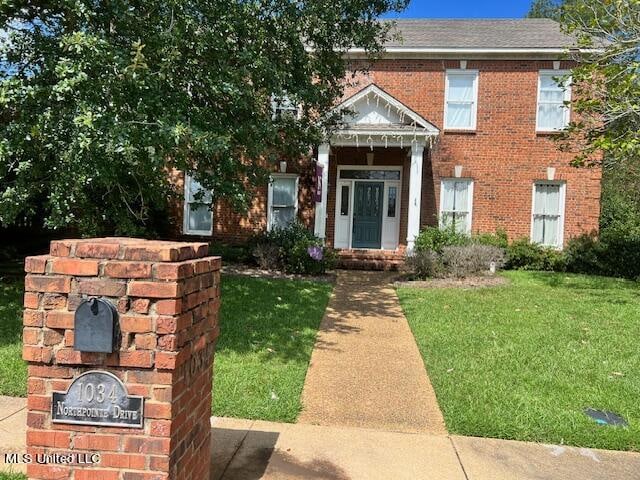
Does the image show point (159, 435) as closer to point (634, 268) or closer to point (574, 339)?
point (574, 339)

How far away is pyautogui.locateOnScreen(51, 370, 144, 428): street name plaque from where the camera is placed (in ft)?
6.94

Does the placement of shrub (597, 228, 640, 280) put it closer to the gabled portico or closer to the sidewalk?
the gabled portico

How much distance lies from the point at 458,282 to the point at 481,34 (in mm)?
9250

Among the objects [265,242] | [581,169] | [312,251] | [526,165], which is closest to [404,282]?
[312,251]

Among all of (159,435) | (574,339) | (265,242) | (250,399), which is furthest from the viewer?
(265,242)

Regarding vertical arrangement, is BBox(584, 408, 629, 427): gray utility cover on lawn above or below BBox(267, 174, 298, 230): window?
below

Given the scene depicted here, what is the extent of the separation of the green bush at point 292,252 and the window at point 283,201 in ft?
7.26

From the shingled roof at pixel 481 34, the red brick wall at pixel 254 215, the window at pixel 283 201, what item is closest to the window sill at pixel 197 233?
the red brick wall at pixel 254 215

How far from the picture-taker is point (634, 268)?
42.2ft

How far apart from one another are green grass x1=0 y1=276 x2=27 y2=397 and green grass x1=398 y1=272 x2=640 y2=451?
3.76m

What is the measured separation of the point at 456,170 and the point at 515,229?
247 cm

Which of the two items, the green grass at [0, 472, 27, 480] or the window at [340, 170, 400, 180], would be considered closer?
the green grass at [0, 472, 27, 480]

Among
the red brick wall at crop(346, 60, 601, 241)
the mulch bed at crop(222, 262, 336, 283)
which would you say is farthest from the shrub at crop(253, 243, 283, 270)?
the red brick wall at crop(346, 60, 601, 241)

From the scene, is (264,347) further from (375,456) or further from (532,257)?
(532,257)
